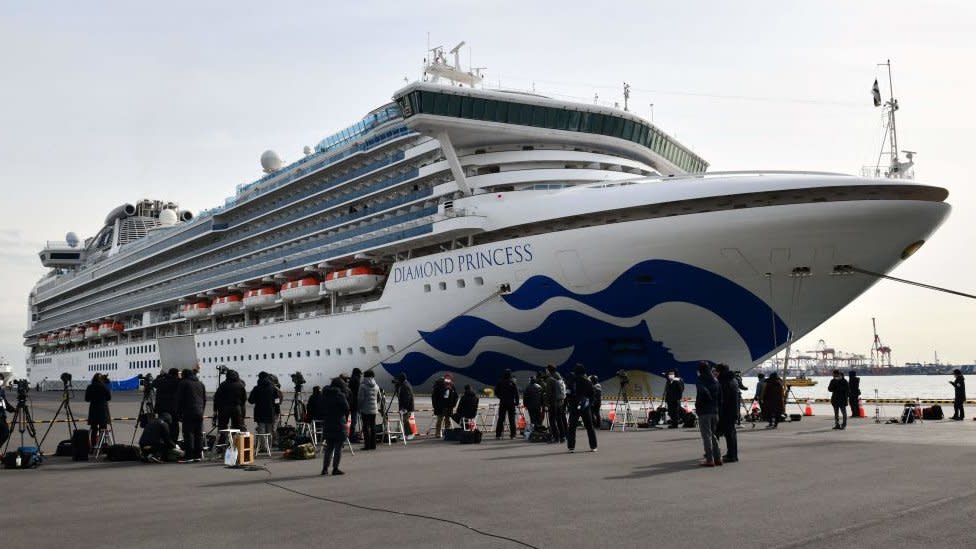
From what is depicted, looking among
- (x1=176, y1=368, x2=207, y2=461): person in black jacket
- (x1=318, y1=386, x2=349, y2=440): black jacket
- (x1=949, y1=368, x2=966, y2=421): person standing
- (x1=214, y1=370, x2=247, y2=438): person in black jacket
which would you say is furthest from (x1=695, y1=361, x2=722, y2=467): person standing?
(x1=949, y1=368, x2=966, y2=421): person standing

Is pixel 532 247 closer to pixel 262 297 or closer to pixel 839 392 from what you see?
pixel 839 392

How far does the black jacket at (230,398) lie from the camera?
12688mm

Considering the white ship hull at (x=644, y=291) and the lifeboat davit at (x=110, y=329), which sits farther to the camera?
the lifeboat davit at (x=110, y=329)

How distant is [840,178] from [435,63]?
56.2ft

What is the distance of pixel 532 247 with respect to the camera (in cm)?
2294

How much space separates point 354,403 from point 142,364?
45.0 m

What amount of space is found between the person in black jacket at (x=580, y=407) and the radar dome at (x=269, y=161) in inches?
1542

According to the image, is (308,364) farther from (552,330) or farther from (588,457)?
(588,457)

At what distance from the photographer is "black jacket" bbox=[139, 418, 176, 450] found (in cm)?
1236

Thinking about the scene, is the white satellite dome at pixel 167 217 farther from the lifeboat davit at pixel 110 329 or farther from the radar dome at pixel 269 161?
the radar dome at pixel 269 161

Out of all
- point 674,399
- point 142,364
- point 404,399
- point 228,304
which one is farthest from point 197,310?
point 674,399

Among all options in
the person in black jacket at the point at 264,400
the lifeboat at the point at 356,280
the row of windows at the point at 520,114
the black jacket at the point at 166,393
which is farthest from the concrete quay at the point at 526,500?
the lifeboat at the point at 356,280

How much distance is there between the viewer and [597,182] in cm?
2486

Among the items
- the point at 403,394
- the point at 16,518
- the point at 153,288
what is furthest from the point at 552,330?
the point at 153,288
